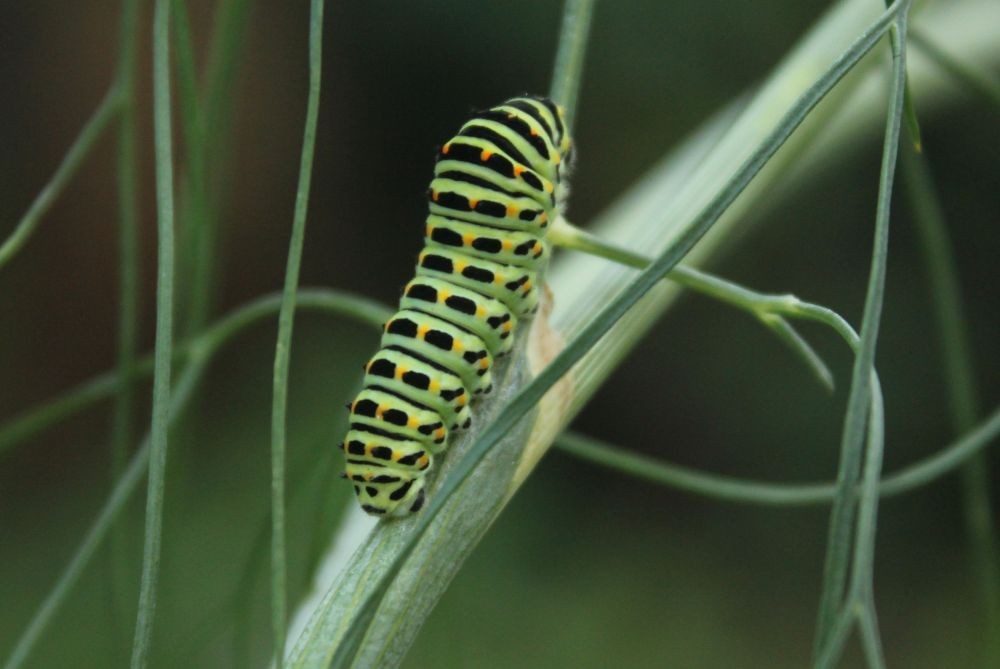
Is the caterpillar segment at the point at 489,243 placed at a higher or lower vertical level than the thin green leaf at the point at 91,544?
higher

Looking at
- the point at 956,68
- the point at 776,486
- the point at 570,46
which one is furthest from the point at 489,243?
the point at 956,68

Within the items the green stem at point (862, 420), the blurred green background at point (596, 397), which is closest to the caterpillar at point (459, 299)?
the green stem at point (862, 420)

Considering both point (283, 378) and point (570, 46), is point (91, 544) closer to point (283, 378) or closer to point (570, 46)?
point (283, 378)

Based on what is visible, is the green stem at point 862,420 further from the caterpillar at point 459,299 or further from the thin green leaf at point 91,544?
the thin green leaf at point 91,544

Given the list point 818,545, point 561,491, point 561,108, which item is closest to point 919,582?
point 818,545

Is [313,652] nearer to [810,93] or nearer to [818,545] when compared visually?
[810,93]

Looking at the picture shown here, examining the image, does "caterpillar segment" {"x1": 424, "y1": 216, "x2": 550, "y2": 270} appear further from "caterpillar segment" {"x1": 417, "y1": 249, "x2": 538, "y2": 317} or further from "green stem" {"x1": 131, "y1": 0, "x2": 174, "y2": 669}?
"green stem" {"x1": 131, "y1": 0, "x2": 174, "y2": 669}
